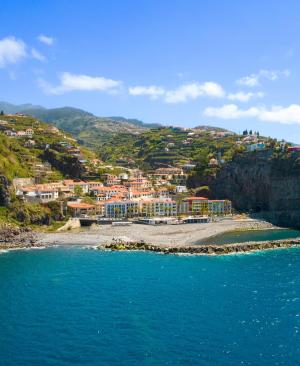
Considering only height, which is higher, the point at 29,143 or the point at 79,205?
the point at 29,143

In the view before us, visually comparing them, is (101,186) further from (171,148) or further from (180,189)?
(171,148)

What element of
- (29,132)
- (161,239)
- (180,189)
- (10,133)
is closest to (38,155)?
(10,133)

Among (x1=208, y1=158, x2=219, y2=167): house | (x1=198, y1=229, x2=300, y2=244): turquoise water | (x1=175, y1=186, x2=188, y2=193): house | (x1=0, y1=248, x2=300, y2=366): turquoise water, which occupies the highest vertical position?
(x1=208, y1=158, x2=219, y2=167): house

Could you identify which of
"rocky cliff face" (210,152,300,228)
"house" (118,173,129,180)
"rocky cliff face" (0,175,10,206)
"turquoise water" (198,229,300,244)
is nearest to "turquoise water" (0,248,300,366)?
"turquoise water" (198,229,300,244)

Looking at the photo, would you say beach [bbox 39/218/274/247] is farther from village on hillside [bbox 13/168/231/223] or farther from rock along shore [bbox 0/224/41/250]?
village on hillside [bbox 13/168/231/223]

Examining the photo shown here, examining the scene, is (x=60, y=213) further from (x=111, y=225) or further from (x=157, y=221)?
(x=157, y=221)

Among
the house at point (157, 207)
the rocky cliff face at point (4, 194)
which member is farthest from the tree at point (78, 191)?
the rocky cliff face at point (4, 194)
